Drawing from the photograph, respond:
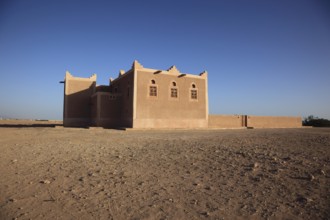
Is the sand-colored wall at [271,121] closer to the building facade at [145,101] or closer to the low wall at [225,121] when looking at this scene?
the low wall at [225,121]

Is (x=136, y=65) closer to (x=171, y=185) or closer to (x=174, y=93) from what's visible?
(x=174, y=93)

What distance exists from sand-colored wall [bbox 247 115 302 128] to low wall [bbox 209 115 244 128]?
4.31 ft

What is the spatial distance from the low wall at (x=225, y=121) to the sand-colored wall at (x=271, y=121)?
1.31 metres

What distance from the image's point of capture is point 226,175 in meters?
4.92

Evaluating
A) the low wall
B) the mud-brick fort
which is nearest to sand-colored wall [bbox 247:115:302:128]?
the mud-brick fort

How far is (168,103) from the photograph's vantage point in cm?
2297

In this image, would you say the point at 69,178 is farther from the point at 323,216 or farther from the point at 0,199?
the point at 323,216

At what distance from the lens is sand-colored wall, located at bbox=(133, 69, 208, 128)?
71.1 ft

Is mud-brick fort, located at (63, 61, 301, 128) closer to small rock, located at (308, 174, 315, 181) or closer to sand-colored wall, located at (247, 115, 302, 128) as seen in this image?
sand-colored wall, located at (247, 115, 302, 128)

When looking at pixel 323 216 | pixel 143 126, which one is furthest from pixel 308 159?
pixel 143 126

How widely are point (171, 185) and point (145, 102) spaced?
695 inches

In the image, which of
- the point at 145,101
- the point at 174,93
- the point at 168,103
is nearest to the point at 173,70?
the point at 174,93

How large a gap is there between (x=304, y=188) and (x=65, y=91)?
26628mm

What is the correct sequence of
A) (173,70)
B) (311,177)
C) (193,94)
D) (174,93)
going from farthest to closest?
(193,94) < (173,70) < (174,93) < (311,177)
